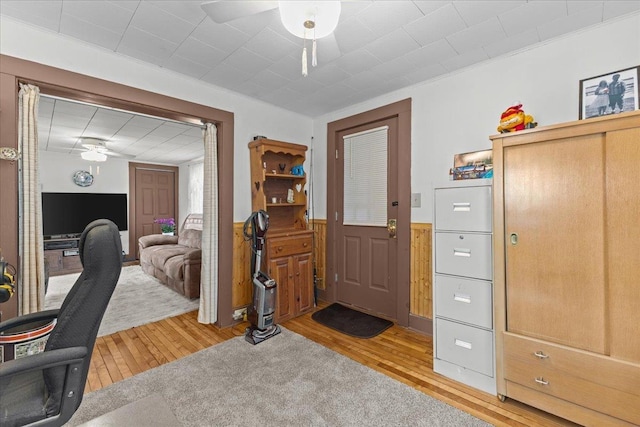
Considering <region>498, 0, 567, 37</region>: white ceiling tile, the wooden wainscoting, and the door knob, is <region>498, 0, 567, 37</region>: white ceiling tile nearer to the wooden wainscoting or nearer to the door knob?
the wooden wainscoting

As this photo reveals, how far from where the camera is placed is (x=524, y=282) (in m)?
1.81

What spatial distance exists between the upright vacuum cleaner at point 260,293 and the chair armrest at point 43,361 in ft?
5.59

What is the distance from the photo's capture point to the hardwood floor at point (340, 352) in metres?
1.78

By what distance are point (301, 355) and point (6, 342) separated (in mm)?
Answer: 1823

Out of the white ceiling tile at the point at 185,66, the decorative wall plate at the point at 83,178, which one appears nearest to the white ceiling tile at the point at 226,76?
the white ceiling tile at the point at 185,66

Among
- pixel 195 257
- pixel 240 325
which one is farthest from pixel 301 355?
pixel 195 257

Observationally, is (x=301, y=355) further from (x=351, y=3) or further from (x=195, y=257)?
(x=351, y=3)

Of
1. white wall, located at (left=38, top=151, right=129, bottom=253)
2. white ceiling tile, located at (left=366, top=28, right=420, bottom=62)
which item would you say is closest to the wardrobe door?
white ceiling tile, located at (left=366, top=28, right=420, bottom=62)

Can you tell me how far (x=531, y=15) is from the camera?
1880 millimetres

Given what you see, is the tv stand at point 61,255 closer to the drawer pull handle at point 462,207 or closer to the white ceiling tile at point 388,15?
the white ceiling tile at point 388,15

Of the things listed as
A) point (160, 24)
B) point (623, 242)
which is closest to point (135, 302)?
point (160, 24)

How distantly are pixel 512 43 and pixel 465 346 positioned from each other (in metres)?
2.32

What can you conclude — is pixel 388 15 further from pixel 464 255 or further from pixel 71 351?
pixel 71 351

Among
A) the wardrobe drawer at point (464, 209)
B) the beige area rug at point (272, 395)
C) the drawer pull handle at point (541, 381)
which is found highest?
the wardrobe drawer at point (464, 209)
